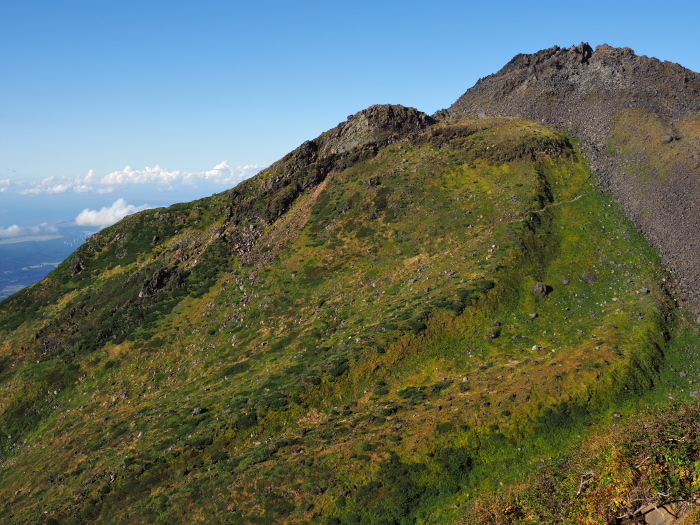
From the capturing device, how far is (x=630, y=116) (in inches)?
3777

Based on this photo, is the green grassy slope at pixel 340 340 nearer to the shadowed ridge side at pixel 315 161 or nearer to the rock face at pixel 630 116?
the shadowed ridge side at pixel 315 161

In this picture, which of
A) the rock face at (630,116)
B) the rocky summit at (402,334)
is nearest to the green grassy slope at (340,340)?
the rocky summit at (402,334)

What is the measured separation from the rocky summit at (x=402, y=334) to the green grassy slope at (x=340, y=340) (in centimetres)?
36

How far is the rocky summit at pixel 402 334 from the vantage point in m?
36.9

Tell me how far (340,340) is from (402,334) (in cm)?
1043

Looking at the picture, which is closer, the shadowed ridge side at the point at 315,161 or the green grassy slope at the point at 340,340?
the green grassy slope at the point at 340,340

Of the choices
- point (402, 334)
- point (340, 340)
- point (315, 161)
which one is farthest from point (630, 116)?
point (340, 340)

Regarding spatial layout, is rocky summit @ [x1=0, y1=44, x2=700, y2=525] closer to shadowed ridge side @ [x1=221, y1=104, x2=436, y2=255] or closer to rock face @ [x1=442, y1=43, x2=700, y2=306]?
rock face @ [x1=442, y1=43, x2=700, y2=306]

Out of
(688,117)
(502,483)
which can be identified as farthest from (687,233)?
(502,483)

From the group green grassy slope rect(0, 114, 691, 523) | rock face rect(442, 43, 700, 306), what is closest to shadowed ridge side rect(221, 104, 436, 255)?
green grassy slope rect(0, 114, 691, 523)

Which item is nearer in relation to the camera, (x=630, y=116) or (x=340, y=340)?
(x=340, y=340)

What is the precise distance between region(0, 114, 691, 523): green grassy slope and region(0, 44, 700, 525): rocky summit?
36 cm

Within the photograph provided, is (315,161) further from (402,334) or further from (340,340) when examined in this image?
(402,334)

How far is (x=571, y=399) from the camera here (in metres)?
41.9
